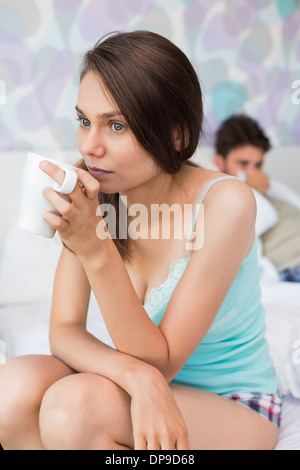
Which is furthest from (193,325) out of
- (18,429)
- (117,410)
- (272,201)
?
(272,201)

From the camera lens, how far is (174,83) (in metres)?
0.92

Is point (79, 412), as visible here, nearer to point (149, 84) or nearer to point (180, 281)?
point (180, 281)

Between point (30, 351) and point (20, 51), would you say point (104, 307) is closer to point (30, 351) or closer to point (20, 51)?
point (30, 351)

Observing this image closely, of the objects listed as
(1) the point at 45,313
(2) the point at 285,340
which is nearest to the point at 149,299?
(2) the point at 285,340

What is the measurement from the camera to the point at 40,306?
1944 mm

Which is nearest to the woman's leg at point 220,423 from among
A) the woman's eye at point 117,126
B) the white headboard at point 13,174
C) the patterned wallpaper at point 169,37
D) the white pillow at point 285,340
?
the white pillow at point 285,340

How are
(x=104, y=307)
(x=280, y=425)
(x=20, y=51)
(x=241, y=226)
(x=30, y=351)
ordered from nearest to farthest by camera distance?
(x=104, y=307), (x=241, y=226), (x=280, y=425), (x=30, y=351), (x=20, y=51)

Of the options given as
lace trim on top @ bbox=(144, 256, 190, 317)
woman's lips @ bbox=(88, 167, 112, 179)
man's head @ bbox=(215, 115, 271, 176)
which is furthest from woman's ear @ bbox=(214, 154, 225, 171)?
woman's lips @ bbox=(88, 167, 112, 179)

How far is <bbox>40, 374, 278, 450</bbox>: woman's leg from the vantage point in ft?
2.76

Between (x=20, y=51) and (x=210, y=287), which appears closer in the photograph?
(x=210, y=287)

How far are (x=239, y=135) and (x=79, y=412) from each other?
188 cm

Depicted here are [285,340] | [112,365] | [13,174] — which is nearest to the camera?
[112,365]

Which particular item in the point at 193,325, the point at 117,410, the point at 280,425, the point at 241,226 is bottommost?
the point at 280,425
